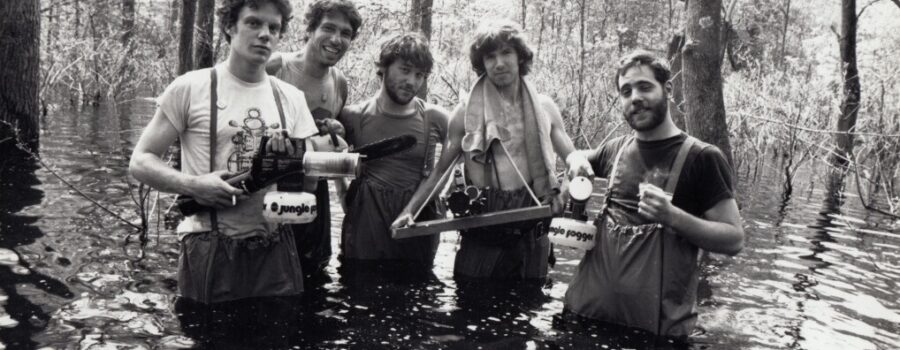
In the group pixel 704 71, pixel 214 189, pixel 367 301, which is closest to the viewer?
pixel 214 189

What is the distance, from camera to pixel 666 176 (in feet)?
12.6

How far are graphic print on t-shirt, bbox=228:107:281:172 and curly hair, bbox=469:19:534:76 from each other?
1743 mm

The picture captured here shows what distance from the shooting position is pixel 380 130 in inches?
208

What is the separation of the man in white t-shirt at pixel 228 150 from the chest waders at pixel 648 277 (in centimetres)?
177

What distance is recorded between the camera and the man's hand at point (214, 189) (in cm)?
348

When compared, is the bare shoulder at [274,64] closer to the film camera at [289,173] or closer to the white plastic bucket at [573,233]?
the film camera at [289,173]

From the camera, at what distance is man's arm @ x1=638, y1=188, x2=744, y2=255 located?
3588 mm

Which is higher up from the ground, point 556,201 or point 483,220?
point 556,201

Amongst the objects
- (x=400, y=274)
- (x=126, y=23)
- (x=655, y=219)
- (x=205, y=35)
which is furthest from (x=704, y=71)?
(x=126, y=23)

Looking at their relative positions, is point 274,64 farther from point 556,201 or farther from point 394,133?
point 556,201

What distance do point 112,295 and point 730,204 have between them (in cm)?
378

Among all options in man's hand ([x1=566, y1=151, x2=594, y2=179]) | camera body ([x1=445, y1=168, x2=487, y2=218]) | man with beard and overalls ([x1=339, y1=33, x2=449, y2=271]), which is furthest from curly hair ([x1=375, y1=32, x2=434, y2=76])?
man's hand ([x1=566, y1=151, x2=594, y2=179])

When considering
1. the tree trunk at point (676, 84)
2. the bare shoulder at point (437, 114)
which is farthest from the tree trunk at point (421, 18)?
the tree trunk at point (676, 84)

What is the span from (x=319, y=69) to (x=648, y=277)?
9.11 ft
